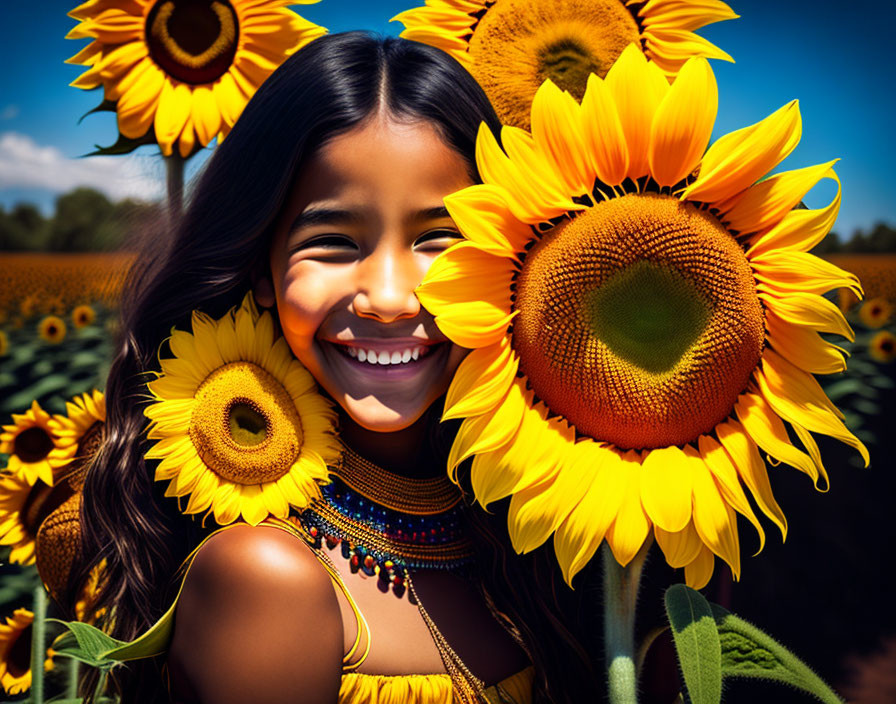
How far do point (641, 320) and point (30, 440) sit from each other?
166cm

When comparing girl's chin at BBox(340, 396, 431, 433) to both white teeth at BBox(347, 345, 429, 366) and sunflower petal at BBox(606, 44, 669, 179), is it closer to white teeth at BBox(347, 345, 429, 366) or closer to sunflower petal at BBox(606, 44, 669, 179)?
white teeth at BBox(347, 345, 429, 366)

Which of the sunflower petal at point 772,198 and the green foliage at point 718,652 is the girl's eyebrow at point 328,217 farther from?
the green foliage at point 718,652

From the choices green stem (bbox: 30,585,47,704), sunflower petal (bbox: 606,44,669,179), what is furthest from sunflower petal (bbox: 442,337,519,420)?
green stem (bbox: 30,585,47,704)

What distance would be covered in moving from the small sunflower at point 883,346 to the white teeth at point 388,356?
3.53 m

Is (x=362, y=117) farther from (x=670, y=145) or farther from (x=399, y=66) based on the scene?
(x=670, y=145)

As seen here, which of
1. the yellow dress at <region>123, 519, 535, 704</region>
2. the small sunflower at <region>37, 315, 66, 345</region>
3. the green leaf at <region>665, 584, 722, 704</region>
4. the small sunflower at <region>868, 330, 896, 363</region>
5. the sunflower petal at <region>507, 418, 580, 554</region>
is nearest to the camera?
the green leaf at <region>665, 584, 722, 704</region>

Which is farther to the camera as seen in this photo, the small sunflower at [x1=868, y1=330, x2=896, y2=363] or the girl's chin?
the small sunflower at [x1=868, y1=330, x2=896, y2=363]

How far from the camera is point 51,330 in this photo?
367cm

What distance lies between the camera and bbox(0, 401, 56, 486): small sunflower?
2043mm

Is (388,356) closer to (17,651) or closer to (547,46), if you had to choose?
(547,46)

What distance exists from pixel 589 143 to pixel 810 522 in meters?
2.49

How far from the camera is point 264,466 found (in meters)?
1.40

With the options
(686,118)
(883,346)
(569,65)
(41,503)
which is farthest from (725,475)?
(883,346)

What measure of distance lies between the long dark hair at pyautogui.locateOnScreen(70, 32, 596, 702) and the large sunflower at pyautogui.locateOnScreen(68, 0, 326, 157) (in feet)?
0.73
